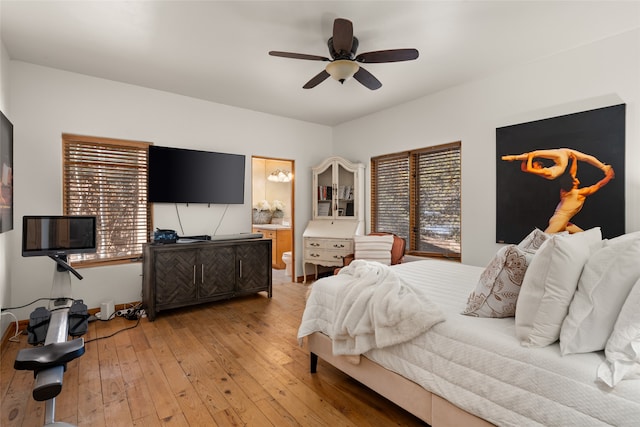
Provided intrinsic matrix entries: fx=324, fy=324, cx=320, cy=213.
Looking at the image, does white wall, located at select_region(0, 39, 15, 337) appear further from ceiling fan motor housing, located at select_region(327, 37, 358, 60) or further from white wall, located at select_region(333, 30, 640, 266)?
white wall, located at select_region(333, 30, 640, 266)

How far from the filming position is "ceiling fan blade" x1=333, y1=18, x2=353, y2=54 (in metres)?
2.22

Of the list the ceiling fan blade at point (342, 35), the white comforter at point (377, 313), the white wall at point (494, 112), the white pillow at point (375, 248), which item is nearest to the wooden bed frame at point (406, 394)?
the white comforter at point (377, 313)

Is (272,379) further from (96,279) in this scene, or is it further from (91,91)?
(91,91)

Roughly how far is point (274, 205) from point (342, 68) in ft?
16.4

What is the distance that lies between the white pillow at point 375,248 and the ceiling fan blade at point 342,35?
244 centimetres

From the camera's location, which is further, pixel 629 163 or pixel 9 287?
pixel 9 287

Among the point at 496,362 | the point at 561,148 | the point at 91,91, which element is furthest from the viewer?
the point at 91,91

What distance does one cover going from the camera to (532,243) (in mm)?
2621

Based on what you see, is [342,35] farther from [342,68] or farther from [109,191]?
[109,191]

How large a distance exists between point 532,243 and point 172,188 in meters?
3.91

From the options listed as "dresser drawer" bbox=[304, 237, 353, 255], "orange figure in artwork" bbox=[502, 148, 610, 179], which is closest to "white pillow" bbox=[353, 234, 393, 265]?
"dresser drawer" bbox=[304, 237, 353, 255]

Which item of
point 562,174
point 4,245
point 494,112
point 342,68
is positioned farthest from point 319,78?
point 4,245

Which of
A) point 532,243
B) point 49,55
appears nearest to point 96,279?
point 49,55

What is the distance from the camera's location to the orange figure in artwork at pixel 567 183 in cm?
292
